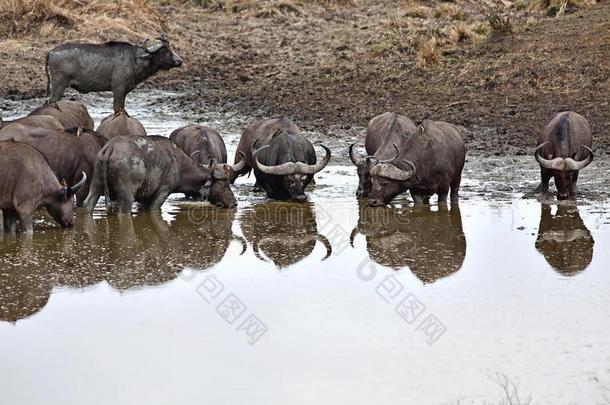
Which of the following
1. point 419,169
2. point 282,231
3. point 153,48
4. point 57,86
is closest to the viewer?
point 282,231

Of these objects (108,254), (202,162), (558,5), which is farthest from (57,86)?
(558,5)

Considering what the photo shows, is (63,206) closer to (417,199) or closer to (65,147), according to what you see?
(65,147)

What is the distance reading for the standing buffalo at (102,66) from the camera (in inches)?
758

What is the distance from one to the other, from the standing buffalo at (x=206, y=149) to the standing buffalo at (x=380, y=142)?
1709 mm

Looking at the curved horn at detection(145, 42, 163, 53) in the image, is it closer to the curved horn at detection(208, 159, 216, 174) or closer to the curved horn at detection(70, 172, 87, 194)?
the curved horn at detection(208, 159, 216, 174)

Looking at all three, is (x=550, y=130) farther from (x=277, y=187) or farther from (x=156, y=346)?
(x=156, y=346)

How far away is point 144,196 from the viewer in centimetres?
1290

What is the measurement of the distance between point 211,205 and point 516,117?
655 centimetres

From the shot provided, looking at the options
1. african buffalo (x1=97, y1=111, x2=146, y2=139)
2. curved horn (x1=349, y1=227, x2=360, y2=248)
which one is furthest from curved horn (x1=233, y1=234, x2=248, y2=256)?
african buffalo (x1=97, y1=111, x2=146, y2=139)

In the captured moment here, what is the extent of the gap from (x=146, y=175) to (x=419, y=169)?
3.37 m

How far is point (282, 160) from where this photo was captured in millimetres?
14164

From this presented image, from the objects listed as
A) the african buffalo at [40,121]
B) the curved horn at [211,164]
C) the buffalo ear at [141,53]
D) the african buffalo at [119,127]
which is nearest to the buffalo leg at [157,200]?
the curved horn at [211,164]

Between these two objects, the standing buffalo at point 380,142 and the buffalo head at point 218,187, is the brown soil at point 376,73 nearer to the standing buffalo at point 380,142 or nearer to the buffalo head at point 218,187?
the standing buffalo at point 380,142

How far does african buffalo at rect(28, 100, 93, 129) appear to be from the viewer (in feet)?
50.3
